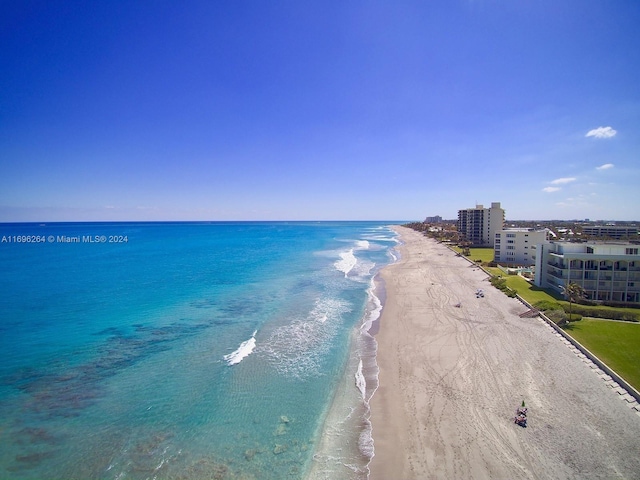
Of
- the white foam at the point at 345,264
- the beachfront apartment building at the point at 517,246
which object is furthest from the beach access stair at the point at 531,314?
the beachfront apartment building at the point at 517,246

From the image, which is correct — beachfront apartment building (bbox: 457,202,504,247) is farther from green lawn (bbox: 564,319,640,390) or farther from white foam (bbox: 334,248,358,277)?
green lawn (bbox: 564,319,640,390)

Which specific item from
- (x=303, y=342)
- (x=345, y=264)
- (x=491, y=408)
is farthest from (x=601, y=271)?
(x=345, y=264)

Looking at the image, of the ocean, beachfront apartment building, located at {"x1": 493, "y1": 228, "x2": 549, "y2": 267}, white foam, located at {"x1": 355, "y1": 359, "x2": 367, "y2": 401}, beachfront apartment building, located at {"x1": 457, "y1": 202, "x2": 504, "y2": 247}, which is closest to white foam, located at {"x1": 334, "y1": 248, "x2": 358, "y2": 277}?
the ocean

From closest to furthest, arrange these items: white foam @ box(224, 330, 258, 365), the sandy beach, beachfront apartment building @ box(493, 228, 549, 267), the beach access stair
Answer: the sandy beach
white foam @ box(224, 330, 258, 365)
the beach access stair
beachfront apartment building @ box(493, 228, 549, 267)

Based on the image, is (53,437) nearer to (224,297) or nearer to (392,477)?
(392,477)

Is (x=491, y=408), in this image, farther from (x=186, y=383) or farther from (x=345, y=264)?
(x=345, y=264)
